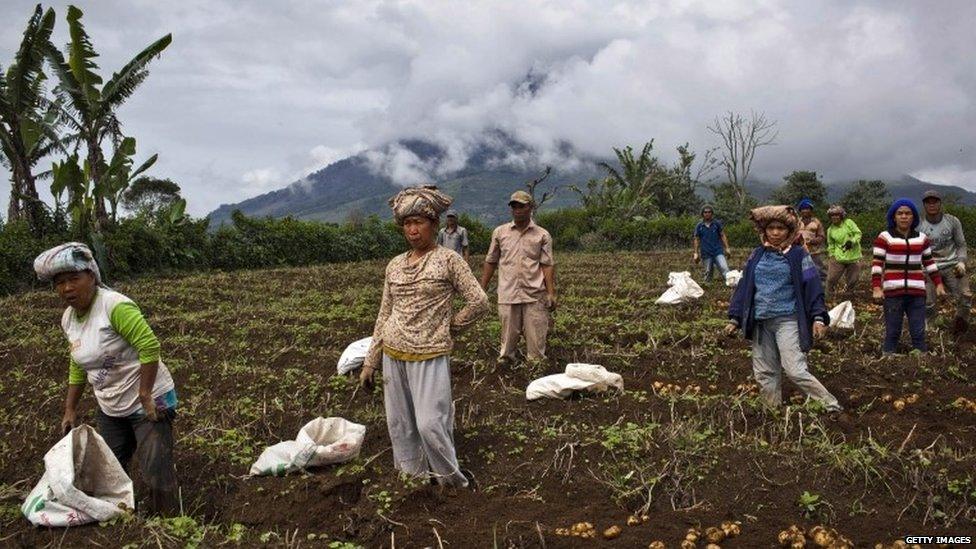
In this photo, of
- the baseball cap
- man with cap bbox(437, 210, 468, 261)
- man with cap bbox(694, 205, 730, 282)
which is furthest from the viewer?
man with cap bbox(694, 205, 730, 282)

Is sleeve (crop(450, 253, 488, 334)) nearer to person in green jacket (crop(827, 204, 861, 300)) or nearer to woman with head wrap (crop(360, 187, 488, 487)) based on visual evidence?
woman with head wrap (crop(360, 187, 488, 487))

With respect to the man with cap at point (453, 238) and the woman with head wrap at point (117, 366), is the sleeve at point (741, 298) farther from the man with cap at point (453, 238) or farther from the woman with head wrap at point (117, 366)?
the man with cap at point (453, 238)

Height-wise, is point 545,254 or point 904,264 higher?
point 545,254

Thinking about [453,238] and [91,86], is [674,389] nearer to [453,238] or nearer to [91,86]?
[453,238]

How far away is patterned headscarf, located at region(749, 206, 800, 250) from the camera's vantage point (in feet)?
15.3

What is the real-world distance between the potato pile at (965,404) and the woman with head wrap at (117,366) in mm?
4922

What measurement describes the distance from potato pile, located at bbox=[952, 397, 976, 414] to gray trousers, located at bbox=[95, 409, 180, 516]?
4917 millimetres

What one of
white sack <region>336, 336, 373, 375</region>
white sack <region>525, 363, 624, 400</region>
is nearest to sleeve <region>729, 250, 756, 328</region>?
white sack <region>525, 363, 624, 400</region>

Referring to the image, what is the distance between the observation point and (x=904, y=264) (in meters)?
6.23

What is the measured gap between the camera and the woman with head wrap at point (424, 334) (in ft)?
12.2

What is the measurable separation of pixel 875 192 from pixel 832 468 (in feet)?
128

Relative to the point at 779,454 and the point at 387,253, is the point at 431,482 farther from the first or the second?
the point at 387,253

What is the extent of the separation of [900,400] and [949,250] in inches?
108

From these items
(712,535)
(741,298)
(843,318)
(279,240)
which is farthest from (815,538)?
(279,240)
